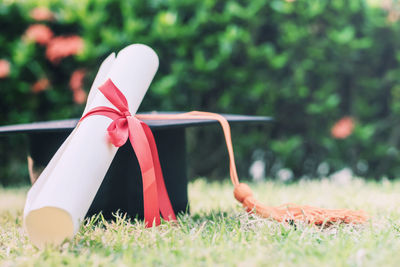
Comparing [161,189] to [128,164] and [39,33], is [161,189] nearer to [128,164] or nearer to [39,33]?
[128,164]

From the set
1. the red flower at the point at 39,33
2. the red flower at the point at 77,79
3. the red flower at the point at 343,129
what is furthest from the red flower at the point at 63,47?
the red flower at the point at 343,129

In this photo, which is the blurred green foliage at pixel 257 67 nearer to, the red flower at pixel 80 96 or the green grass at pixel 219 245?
the red flower at pixel 80 96

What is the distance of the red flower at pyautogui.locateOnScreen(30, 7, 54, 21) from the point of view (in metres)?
3.69

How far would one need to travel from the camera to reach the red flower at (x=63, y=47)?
3678 mm

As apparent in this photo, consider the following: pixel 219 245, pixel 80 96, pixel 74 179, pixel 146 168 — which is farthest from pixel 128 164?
pixel 80 96

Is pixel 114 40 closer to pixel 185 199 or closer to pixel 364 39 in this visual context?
pixel 185 199

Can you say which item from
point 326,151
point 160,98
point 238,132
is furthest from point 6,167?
point 326,151

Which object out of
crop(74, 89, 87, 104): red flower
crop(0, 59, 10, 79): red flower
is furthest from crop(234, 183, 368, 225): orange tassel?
crop(0, 59, 10, 79): red flower

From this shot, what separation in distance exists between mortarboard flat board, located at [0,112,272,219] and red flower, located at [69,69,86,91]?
1.79 meters

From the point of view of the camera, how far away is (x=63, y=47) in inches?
145

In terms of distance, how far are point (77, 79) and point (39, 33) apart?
0.51 metres

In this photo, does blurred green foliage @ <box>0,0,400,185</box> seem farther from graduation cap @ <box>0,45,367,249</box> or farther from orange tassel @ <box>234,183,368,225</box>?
orange tassel @ <box>234,183,368,225</box>

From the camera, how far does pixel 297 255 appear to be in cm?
134

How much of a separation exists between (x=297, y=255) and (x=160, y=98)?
2.56 metres
